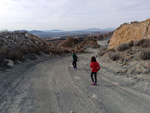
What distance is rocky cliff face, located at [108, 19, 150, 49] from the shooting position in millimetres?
17297

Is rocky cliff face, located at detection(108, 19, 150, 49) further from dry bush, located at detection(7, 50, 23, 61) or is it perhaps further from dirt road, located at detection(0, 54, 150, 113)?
dry bush, located at detection(7, 50, 23, 61)

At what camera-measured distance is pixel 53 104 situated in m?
4.89

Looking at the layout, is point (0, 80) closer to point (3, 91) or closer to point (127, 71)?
point (3, 91)

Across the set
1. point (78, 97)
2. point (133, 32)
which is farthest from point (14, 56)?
point (133, 32)

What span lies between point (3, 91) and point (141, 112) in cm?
573

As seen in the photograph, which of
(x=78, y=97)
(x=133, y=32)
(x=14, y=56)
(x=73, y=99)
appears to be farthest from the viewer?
(x=133, y=32)

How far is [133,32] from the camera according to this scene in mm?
19344

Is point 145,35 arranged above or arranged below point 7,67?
above

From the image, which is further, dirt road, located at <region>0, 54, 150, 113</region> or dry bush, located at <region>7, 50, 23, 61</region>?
dry bush, located at <region>7, 50, 23, 61</region>

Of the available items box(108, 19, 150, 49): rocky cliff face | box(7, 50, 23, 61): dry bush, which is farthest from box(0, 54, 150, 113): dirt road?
box(108, 19, 150, 49): rocky cliff face

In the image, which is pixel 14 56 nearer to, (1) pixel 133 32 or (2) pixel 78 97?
(2) pixel 78 97

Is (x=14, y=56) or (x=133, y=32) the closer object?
(x=14, y=56)

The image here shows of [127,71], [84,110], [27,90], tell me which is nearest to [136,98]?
[84,110]

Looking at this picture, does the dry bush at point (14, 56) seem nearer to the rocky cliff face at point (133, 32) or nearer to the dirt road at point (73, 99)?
the dirt road at point (73, 99)
